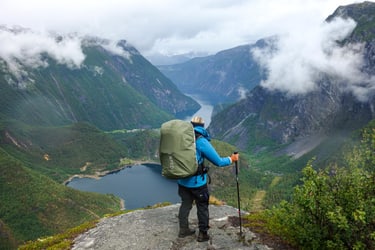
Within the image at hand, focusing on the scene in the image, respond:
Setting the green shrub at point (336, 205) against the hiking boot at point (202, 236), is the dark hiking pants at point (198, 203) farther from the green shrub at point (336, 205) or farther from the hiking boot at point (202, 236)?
the green shrub at point (336, 205)

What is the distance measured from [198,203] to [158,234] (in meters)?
2.84

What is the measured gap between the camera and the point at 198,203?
1467 cm

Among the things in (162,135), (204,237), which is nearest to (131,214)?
(204,237)

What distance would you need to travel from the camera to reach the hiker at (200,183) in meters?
13.8

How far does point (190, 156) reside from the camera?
525 inches

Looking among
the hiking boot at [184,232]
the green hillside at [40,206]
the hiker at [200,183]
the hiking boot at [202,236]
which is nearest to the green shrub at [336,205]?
the hiker at [200,183]

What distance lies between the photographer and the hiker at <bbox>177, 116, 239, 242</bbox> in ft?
45.3

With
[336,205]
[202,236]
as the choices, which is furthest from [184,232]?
[336,205]

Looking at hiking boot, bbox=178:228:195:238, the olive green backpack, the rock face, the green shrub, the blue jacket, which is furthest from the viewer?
hiking boot, bbox=178:228:195:238

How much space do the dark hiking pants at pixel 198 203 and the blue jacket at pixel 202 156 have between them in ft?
1.03

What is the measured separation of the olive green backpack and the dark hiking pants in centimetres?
129

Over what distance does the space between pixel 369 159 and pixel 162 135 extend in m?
7.39

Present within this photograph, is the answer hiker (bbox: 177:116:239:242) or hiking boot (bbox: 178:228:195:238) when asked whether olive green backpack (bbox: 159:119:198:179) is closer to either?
hiker (bbox: 177:116:239:242)

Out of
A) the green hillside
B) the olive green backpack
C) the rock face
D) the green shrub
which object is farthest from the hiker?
the green hillside
